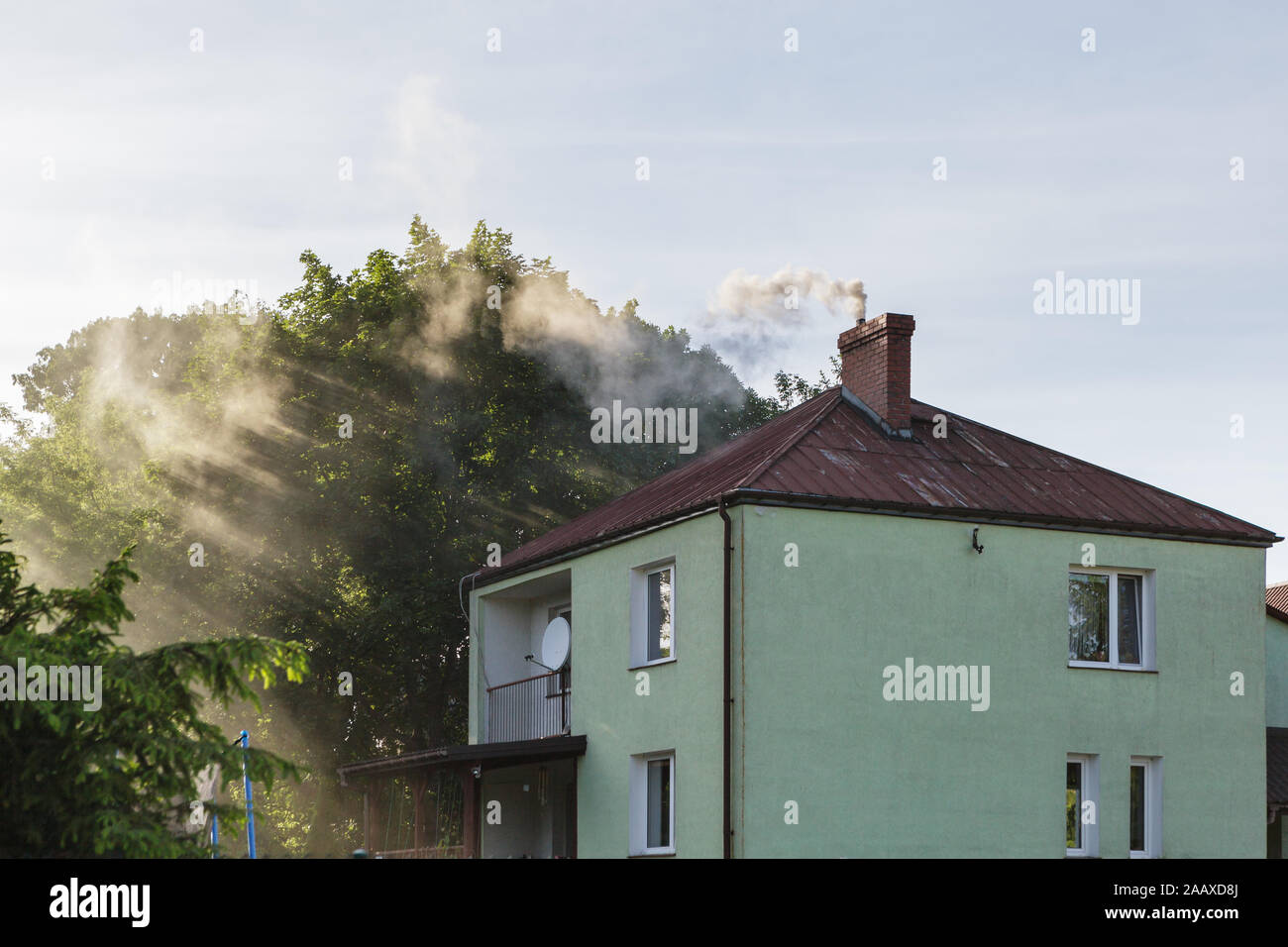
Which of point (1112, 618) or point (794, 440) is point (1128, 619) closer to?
point (1112, 618)

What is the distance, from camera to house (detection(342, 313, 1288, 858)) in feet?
57.6

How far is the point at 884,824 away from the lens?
57.6 ft

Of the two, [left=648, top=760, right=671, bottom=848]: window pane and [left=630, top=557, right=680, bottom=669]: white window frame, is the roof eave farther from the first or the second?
[left=648, top=760, right=671, bottom=848]: window pane

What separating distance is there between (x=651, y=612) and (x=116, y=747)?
1152cm

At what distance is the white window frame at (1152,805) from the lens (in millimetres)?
19094

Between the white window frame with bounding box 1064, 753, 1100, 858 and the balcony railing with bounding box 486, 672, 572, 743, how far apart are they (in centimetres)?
710

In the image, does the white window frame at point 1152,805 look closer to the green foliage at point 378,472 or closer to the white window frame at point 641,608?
the white window frame at point 641,608

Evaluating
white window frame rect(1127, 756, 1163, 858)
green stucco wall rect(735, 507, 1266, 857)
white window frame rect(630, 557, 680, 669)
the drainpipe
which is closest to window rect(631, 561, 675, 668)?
white window frame rect(630, 557, 680, 669)

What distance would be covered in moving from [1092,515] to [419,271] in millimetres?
17539

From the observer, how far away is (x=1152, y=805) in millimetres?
19281

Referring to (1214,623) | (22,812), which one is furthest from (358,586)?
(22,812)
